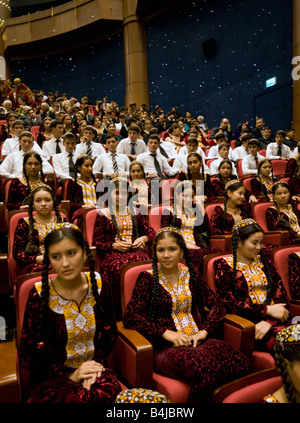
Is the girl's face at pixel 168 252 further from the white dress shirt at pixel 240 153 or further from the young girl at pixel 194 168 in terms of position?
the white dress shirt at pixel 240 153

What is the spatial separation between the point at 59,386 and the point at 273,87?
5983mm

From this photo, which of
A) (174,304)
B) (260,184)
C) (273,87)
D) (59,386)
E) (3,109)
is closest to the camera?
(59,386)

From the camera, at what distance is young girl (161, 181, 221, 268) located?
81.7 inches

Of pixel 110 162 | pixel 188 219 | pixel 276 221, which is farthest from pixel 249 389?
pixel 110 162

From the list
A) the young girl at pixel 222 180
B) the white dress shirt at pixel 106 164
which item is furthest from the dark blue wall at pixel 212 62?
the white dress shirt at pixel 106 164

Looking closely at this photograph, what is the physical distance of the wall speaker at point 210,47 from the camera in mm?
6934

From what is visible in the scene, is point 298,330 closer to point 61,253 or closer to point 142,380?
point 142,380

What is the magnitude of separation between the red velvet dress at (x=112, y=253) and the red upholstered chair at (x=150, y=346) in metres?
0.30

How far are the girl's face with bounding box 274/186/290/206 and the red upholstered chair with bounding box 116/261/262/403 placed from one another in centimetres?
127

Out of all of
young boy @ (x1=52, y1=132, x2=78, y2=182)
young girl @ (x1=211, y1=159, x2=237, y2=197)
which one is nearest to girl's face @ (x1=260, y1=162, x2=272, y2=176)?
young girl @ (x1=211, y1=159, x2=237, y2=197)

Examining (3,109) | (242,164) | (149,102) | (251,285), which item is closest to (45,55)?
(149,102)

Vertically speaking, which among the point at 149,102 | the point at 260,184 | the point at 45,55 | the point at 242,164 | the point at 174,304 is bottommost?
the point at 174,304

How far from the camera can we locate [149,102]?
884 centimetres

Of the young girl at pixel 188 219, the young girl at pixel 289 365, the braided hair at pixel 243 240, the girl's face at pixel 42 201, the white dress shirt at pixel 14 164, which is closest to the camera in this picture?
the young girl at pixel 289 365
